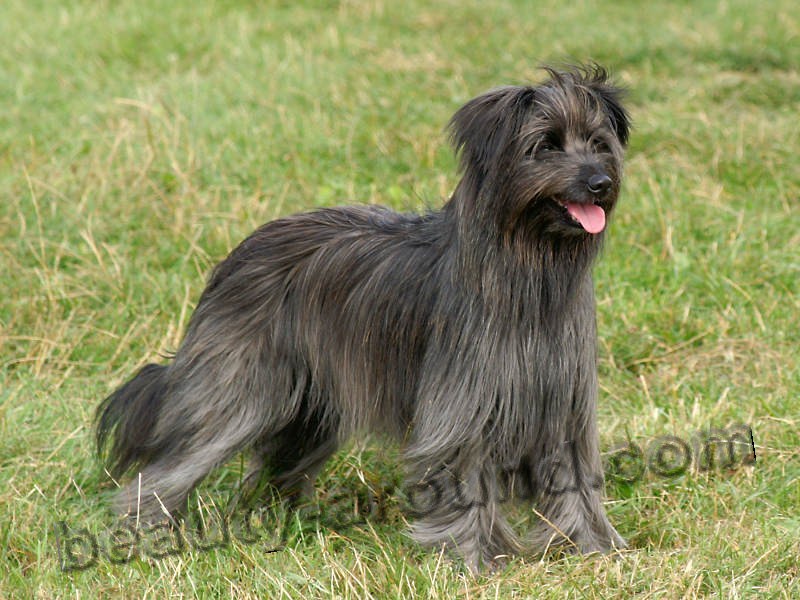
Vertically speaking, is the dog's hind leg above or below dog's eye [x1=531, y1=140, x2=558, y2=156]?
below

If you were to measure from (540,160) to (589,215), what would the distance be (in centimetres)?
23

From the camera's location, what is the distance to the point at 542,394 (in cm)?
407

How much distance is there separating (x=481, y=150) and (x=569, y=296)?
0.56 metres

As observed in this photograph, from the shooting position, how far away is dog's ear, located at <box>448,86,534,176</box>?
382 centimetres

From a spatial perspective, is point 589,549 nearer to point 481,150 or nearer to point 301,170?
point 481,150

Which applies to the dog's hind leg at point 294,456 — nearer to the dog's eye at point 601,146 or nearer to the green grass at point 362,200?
the green grass at point 362,200

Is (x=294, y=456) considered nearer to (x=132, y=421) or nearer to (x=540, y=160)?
(x=132, y=421)

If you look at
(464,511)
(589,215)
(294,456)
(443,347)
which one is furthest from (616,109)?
(294,456)

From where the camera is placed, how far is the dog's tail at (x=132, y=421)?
4750mm

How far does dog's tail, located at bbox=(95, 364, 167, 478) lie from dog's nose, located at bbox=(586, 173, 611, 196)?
1.90 metres

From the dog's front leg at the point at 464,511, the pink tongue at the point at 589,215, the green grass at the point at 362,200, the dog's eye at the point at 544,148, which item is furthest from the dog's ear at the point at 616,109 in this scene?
the dog's front leg at the point at 464,511

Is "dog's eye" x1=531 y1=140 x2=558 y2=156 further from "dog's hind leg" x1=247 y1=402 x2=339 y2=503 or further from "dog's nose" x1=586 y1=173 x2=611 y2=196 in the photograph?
"dog's hind leg" x1=247 y1=402 x2=339 y2=503

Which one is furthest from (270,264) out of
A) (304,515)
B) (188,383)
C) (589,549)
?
(589,549)

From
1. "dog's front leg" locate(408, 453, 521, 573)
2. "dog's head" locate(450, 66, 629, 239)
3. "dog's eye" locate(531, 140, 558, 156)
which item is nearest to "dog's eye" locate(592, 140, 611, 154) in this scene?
"dog's head" locate(450, 66, 629, 239)
